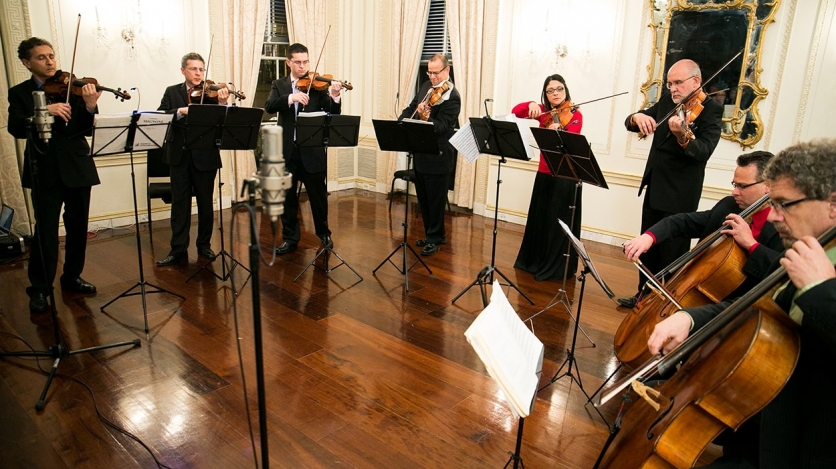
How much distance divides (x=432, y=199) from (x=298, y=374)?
2435mm

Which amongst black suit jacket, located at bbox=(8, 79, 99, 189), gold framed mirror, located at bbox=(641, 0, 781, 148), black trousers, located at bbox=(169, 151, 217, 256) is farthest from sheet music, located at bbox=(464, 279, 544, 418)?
gold framed mirror, located at bbox=(641, 0, 781, 148)

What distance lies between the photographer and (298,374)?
2951 millimetres

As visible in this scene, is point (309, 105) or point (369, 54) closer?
point (309, 105)

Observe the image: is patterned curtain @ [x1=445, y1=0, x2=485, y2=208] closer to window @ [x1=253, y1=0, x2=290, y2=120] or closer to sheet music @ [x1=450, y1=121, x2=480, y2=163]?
window @ [x1=253, y1=0, x2=290, y2=120]

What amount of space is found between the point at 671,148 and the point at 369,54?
15.9 ft

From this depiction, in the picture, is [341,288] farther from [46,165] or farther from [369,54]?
[369,54]

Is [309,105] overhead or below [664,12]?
below

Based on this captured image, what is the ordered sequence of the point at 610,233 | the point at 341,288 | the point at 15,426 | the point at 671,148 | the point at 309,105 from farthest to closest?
the point at 610,233
the point at 309,105
the point at 341,288
the point at 671,148
the point at 15,426

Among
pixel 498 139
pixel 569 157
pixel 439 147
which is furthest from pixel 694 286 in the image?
pixel 439 147

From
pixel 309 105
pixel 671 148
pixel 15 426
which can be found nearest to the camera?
pixel 15 426

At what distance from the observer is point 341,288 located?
4.18 meters

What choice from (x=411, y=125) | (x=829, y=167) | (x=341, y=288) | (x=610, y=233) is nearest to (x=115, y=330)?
(x=341, y=288)

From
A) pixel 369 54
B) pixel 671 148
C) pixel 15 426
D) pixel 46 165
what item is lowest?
pixel 15 426

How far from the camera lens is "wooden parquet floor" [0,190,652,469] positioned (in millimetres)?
2355
